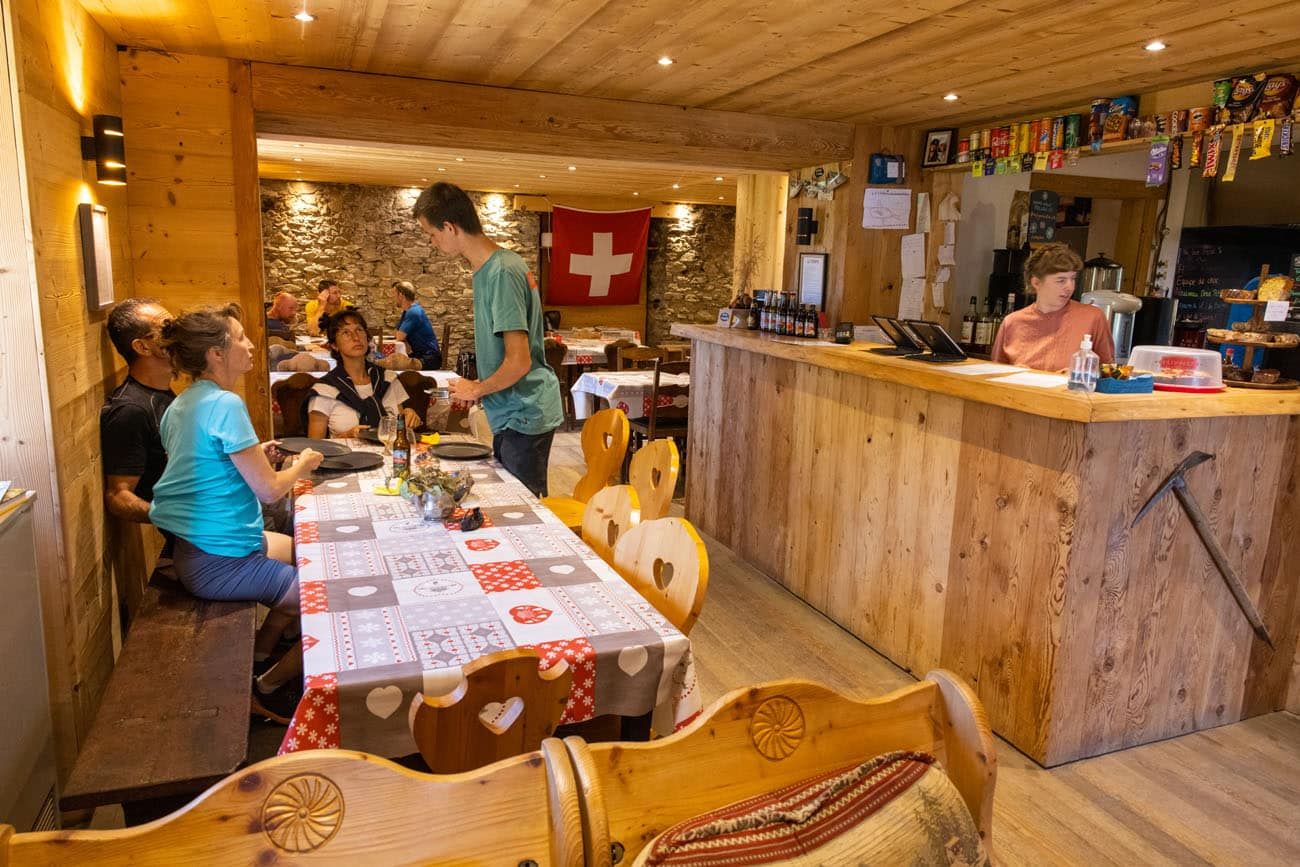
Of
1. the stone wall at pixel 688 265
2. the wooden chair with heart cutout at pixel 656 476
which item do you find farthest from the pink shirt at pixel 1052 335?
the stone wall at pixel 688 265

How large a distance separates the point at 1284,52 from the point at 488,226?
8.02m

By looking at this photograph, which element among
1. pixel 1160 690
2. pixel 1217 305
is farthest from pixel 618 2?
pixel 1217 305

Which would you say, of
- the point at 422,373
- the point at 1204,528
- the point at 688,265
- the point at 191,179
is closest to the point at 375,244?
the point at 688,265

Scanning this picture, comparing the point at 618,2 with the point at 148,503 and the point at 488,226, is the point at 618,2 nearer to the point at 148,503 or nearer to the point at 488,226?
the point at 148,503

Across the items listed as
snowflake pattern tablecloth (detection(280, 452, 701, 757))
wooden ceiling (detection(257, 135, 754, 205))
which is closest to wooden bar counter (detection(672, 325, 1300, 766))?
snowflake pattern tablecloth (detection(280, 452, 701, 757))

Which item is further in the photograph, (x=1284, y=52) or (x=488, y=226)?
(x=488, y=226)

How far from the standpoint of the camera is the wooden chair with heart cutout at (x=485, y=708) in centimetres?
130

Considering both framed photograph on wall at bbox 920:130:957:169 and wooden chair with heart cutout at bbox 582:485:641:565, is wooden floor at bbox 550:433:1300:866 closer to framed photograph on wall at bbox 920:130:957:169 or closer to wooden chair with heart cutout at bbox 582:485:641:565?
wooden chair with heart cutout at bbox 582:485:641:565

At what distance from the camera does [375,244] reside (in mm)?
9453

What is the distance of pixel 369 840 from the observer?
0.98m

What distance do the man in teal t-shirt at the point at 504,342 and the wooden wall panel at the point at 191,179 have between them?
1113 millimetres

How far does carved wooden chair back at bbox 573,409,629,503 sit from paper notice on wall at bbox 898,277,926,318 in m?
2.37

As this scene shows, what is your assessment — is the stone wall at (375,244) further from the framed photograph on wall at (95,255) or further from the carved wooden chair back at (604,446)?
the framed photograph on wall at (95,255)

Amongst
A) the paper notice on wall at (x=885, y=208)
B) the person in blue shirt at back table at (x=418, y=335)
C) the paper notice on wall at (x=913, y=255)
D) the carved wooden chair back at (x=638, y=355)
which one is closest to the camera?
the paper notice on wall at (x=885, y=208)
